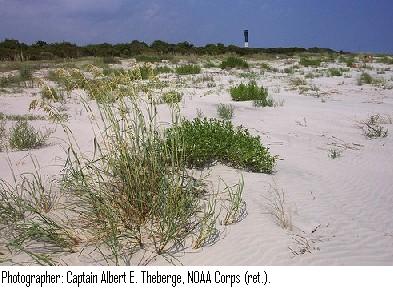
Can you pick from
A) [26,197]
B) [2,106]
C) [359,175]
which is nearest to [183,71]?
[2,106]

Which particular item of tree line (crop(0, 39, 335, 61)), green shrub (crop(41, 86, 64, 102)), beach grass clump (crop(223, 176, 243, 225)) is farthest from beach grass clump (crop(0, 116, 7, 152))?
tree line (crop(0, 39, 335, 61))

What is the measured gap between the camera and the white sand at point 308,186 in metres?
3.02

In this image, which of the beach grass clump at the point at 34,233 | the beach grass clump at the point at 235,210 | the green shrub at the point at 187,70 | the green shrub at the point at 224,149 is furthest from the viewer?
the green shrub at the point at 187,70

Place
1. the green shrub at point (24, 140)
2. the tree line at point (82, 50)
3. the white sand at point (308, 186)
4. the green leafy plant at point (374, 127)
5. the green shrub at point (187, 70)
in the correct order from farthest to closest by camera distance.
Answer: the tree line at point (82, 50)
the green shrub at point (187, 70)
the green leafy plant at point (374, 127)
the green shrub at point (24, 140)
the white sand at point (308, 186)

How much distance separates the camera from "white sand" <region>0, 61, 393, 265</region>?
302 centimetres

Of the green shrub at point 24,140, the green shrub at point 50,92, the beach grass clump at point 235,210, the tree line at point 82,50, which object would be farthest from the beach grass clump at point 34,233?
the tree line at point 82,50

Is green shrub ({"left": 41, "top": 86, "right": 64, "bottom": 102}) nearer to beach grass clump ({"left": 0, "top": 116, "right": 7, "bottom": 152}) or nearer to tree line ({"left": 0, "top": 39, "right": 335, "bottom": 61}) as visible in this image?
beach grass clump ({"left": 0, "top": 116, "right": 7, "bottom": 152})

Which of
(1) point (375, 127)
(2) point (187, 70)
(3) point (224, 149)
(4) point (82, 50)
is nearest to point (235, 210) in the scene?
(3) point (224, 149)

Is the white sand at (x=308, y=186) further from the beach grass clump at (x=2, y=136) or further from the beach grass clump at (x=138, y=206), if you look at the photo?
the beach grass clump at (x=2, y=136)

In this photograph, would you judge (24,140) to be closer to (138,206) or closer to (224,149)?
(224,149)

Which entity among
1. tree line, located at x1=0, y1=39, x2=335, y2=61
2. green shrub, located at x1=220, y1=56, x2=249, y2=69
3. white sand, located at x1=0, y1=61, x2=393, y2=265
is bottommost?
white sand, located at x1=0, y1=61, x2=393, y2=265

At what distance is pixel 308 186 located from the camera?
443 cm

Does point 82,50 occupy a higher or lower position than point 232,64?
higher

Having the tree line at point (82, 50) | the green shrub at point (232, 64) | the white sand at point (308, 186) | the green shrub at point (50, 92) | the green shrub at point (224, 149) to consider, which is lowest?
the white sand at point (308, 186)
